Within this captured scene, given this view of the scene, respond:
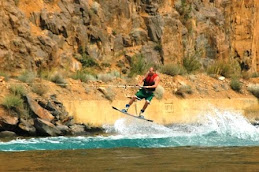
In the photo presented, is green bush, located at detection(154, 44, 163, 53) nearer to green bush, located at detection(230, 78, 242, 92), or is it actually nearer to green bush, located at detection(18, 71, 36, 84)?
green bush, located at detection(230, 78, 242, 92)

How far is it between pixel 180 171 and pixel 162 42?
24999 millimetres

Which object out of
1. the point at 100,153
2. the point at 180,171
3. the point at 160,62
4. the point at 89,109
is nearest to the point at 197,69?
the point at 160,62

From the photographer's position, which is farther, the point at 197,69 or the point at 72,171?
the point at 197,69

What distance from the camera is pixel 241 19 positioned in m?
46.5

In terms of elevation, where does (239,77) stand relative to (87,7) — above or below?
below

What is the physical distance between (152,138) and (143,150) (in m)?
4.27

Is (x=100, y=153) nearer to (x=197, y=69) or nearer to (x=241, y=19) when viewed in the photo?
(x=197, y=69)

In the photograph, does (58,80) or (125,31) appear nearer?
(58,80)

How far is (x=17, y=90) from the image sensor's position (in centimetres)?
2853

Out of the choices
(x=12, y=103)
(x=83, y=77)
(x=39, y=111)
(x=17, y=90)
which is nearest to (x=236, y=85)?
(x=83, y=77)

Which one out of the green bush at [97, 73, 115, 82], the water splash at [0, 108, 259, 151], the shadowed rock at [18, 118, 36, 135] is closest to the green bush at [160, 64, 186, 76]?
the green bush at [97, 73, 115, 82]

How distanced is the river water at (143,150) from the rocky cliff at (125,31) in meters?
6.03

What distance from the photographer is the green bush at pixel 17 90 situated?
28381 millimetres

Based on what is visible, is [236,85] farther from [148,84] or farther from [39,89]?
[39,89]
